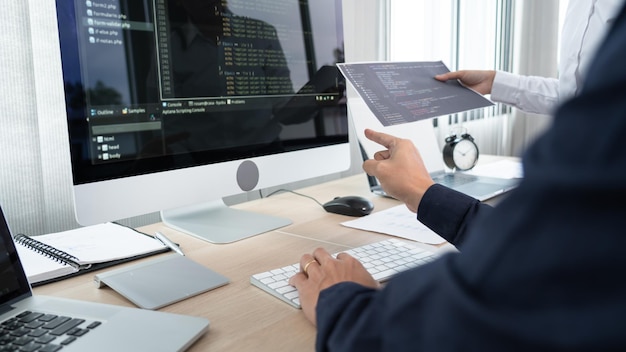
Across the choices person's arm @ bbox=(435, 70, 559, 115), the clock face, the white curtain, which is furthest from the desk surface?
the white curtain

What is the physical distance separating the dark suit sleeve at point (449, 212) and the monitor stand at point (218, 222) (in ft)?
1.12

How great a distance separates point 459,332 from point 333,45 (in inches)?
37.6

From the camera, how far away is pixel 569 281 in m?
0.24

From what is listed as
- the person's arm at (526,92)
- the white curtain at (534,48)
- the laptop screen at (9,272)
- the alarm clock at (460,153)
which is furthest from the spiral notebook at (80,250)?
the white curtain at (534,48)

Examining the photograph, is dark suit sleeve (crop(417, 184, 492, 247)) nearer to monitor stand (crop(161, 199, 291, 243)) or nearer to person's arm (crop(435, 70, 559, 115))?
monitor stand (crop(161, 199, 291, 243))

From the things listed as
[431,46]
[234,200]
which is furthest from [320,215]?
[431,46]

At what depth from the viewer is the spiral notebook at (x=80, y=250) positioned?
0.75 meters

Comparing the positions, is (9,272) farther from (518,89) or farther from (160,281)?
(518,89)

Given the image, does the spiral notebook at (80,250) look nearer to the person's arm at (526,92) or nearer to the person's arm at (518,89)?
the person's arm at (518,89)

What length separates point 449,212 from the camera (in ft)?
2.62

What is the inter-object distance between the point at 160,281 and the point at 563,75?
1.30m

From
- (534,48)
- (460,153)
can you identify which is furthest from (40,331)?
(534,48)

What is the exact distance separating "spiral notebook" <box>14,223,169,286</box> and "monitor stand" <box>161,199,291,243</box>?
90mm

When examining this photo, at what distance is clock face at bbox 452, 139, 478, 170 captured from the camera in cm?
153
